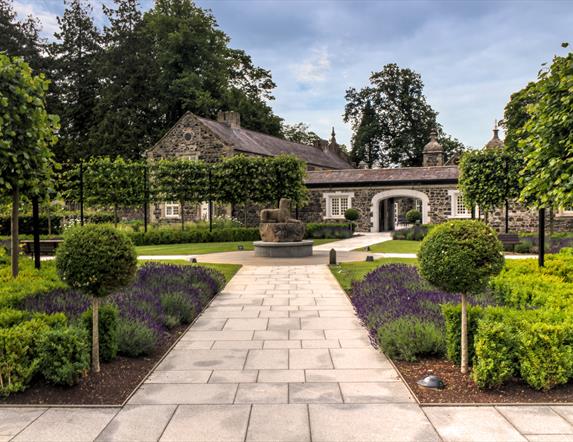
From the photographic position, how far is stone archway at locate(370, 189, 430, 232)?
2966 cm

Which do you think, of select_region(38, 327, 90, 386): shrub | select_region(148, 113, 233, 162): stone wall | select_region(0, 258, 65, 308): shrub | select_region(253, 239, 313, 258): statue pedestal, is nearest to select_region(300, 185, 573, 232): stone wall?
select_region(148, 113, 233, 162): stone wall

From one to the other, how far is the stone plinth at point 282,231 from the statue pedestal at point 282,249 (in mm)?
195

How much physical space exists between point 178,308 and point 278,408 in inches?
148

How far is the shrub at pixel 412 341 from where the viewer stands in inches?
210

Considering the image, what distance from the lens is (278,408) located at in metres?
4.04

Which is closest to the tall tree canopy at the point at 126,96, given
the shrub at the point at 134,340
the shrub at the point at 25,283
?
the shrub at the point at 25,283

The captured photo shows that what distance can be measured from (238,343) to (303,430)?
2666mm

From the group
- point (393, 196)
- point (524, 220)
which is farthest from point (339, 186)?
point (524, 220)

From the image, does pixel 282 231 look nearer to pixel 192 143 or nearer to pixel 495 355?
pixel 495 355

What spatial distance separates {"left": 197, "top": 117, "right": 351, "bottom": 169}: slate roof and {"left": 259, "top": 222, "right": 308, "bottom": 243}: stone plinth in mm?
15319

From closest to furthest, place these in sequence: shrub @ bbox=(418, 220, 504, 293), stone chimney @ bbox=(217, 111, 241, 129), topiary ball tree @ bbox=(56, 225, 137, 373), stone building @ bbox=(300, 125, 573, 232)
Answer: shrub @ bbox=(418, 220, 504, 293) → topiary ball tree @ bbox=(56, 225, 137, 373) → stone building @ bbox=(300, 125, 573, 232) → stone chimney @ bbox=(217, 111, 241, 129)

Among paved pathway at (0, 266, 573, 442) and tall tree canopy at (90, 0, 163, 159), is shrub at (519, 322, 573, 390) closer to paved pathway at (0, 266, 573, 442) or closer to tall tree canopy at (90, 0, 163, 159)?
paved pathway at (0, 266, 573, 442)

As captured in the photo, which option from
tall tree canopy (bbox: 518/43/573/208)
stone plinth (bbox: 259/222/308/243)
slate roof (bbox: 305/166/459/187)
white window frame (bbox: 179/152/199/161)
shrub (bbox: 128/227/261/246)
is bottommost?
shrub (bbox: 128/227/261/246)

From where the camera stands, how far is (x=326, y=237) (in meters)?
26.6
